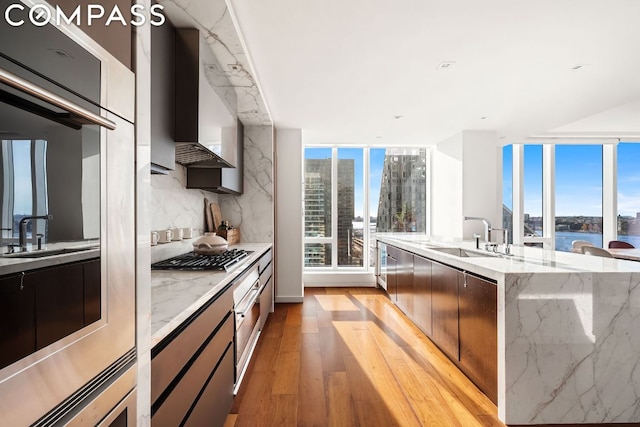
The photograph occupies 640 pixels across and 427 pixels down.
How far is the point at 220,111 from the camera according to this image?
8.20 ft

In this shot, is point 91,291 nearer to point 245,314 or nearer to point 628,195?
point 245,314

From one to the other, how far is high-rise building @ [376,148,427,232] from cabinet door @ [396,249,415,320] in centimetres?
176

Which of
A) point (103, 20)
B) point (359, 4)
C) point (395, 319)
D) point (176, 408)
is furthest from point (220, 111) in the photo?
point (395, 319)

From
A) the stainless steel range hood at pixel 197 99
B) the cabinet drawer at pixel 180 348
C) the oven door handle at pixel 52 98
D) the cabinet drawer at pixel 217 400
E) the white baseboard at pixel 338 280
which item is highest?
the stainless steel range hood at pixel 197 99

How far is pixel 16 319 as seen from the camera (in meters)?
0.50

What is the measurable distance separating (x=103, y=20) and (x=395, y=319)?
382 cm

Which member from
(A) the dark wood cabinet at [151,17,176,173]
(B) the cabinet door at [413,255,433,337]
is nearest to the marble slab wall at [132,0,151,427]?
(A) the dark wood cabinet at [151,17,176,173]

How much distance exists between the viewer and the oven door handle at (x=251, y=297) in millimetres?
2230

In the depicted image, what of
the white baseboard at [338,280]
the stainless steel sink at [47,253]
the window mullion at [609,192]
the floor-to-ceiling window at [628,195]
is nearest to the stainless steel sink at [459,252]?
the white baseboard at [338,280]

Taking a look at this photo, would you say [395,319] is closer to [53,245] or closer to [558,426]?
[558,426]

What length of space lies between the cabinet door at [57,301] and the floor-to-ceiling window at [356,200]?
16.6 feet

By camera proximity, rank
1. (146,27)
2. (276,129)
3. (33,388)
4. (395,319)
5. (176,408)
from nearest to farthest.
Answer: (33,388) < (146,27) < (176,408) < (395,319) < (276,129)

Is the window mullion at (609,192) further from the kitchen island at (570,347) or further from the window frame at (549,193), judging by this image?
the kitchen island at (570,347)

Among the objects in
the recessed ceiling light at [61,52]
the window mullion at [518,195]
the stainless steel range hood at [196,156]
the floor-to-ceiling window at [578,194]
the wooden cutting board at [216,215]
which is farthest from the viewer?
the floor-to-ceiling window at [578,194]
